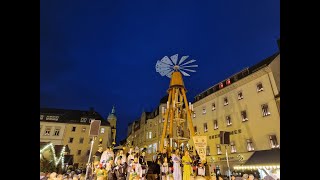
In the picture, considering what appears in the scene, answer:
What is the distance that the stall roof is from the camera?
21.4 metres

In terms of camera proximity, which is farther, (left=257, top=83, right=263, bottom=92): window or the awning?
(left=257, top=83, right=263, bottom=92): window

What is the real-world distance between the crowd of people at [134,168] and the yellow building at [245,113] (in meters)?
9.51

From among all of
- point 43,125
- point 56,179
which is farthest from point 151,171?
point 43,125

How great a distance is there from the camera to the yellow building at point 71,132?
157 ft

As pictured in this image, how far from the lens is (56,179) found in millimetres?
11125

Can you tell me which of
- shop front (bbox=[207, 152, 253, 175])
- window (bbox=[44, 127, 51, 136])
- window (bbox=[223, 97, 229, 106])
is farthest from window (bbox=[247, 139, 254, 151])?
window (bbox=[44, 127, 51, 136])

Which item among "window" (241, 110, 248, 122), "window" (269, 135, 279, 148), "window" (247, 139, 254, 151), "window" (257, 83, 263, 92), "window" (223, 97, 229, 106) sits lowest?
"window" (247, 139, 254, 151)

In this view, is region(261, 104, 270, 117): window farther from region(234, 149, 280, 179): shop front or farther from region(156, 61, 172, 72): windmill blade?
region(156, 61, 172, 72): windmill blade

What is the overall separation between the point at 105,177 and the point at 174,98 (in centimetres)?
1226

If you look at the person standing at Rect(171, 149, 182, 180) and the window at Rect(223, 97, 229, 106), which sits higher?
the window at Rect(223, 97, 229, 106)

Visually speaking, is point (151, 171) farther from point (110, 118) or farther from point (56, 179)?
point (110, 118)

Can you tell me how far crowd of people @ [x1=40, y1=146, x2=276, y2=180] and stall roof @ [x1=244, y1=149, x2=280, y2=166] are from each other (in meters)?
7.21
